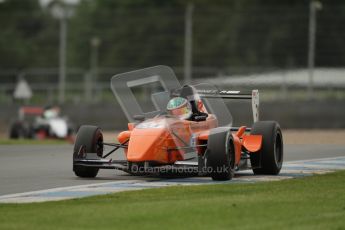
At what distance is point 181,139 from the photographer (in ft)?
45.6

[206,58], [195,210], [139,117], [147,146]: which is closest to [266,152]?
[139,117]

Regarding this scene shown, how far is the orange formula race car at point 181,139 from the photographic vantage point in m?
13.4

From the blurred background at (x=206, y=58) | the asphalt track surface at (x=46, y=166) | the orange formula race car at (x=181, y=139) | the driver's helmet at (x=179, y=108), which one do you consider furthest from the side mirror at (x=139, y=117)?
the blurred background at (x=206, y=58)

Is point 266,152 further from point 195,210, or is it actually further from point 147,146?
point 195,210

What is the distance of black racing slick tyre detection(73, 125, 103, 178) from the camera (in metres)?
14.1

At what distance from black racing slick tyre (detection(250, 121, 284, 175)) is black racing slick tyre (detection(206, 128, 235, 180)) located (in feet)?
3.91

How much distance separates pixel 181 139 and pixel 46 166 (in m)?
3.62

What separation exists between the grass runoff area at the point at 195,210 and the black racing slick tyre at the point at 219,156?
3.07ft

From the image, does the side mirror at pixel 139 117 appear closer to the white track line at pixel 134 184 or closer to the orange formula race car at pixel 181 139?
the orange formula race car at pixel 181 139

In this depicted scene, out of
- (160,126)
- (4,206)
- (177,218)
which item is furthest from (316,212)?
(160,126)

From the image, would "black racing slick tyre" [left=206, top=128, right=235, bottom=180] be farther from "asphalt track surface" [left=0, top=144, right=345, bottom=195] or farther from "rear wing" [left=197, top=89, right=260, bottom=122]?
"rear wing" [left=197, top=89, right=260, bottom=122]

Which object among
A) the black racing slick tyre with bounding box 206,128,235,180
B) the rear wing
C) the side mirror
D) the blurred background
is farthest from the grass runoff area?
the blurred background

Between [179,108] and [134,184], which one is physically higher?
[179,108]

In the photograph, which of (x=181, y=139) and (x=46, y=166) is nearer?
(x=181, y=139)
